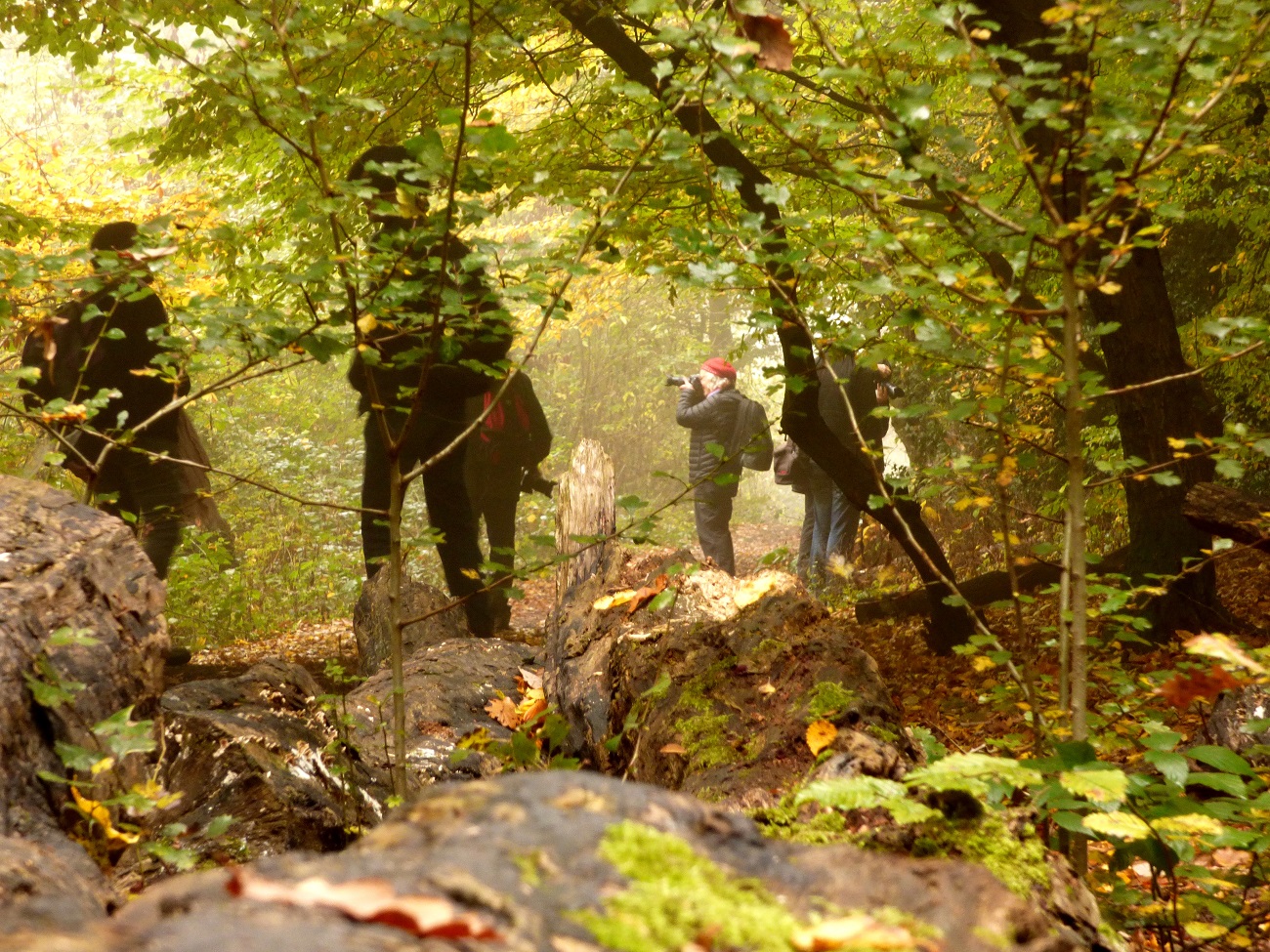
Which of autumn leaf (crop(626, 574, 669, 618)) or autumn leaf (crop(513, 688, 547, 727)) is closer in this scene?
autumn leaf (crop(626, 574, 669, 618))

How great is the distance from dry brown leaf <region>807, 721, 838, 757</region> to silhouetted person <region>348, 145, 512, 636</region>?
43.2 inches

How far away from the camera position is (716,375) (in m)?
9.91

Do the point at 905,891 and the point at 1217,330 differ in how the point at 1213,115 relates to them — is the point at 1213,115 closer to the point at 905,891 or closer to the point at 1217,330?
the point at 1217,330

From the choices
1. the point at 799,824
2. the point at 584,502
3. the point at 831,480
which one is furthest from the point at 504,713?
the point at 831,480

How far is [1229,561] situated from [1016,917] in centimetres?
834

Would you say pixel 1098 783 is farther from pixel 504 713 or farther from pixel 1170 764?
pixel 504 713

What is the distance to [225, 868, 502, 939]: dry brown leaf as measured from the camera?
0.92 meters

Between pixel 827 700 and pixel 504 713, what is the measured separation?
79.3 inches

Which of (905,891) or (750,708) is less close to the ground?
(905,891)

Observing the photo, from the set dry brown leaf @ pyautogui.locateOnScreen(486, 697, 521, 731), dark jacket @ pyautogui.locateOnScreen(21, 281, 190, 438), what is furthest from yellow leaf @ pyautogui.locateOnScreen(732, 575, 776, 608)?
dark jacket @ pyautogui.locateOnScreen(21, 281, 190, 438)

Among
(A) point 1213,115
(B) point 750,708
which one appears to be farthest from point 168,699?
(A) point 1213,115

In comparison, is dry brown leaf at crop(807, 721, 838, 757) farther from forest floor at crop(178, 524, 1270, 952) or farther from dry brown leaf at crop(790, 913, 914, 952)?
dry brown leaf at crop(790, 913, 914, 952)

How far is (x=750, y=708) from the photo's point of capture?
9.75 ft

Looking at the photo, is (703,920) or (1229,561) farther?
(1229,561)
